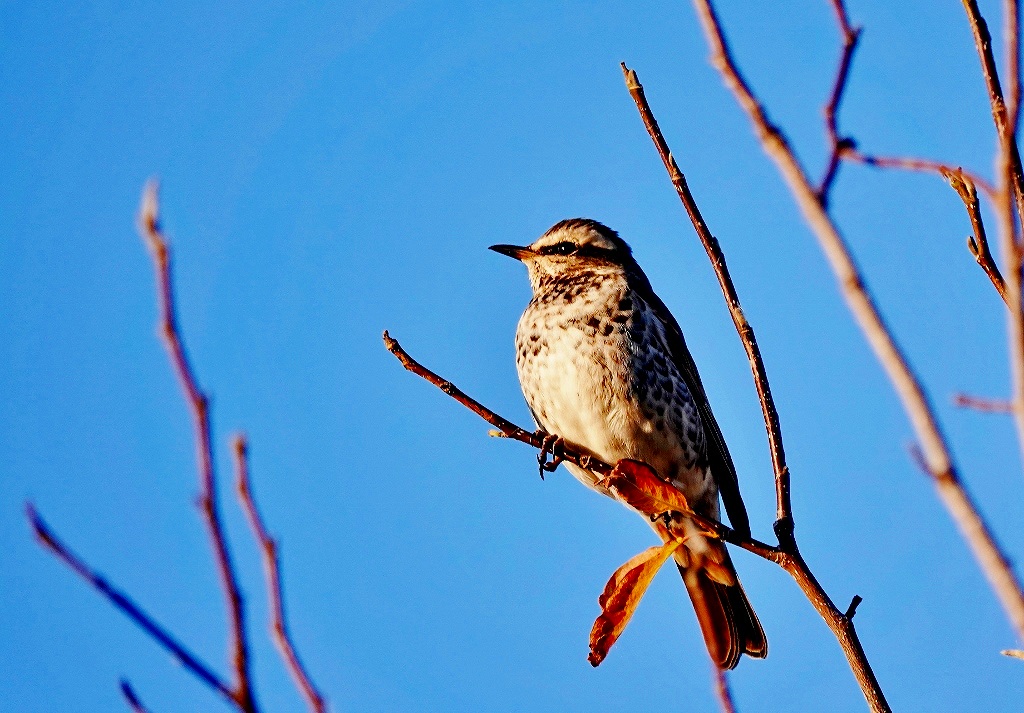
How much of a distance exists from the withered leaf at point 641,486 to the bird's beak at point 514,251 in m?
3.27

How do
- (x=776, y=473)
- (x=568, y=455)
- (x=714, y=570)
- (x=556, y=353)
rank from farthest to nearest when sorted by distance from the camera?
(x=556, y=353) → (x=568, y=455) → (x=714, y=570) → (x=776, y=473)

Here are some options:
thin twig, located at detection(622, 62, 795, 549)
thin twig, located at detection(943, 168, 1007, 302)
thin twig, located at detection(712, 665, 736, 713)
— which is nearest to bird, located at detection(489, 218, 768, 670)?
thin twig, located at detection(622, 62, 795, 549)

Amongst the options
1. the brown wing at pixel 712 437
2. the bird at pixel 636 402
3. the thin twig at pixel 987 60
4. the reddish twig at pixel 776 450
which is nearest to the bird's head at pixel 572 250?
the bird at pixel 636 402

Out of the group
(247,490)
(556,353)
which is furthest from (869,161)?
(556,353)

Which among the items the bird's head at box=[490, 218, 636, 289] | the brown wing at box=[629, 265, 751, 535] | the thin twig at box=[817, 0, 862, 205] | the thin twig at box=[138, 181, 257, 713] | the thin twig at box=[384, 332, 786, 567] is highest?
the bird's head at box=[490, 218, 636, 289]

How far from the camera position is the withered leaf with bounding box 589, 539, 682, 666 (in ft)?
15.5

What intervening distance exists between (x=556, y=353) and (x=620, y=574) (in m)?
2.16

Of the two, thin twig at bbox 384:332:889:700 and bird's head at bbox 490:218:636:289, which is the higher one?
bird's head at bbox 490:218:636:289

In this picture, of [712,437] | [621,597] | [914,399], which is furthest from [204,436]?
[712,437]

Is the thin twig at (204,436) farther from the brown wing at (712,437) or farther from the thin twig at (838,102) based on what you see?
the brown wing at (712,437)

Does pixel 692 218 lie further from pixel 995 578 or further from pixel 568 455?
pixel 568 455

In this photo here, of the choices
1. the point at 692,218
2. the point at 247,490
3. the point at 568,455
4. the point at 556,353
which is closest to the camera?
the point at 247,490

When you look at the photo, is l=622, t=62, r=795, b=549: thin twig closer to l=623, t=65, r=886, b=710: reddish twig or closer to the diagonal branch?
l=623, t=65, r=886, b=710: reddish twig

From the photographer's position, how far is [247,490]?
180 centimetres
